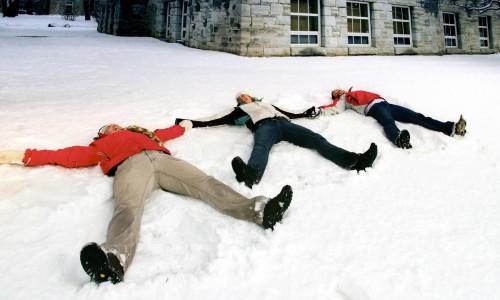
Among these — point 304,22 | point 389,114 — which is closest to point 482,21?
point 304,22

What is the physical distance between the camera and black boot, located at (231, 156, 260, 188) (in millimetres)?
2504

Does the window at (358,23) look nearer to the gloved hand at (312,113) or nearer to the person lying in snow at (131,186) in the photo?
the gloved hand at (312,113)

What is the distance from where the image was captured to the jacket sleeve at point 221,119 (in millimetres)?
3682

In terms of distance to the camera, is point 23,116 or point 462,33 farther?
point 462,33

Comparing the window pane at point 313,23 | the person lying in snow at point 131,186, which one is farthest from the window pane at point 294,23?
the person lying in snow at point 131,186

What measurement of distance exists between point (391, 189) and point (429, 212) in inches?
14.8

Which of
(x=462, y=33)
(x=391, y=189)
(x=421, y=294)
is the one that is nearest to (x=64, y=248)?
(x=421, y=294)

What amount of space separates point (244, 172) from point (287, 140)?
1.05 meters

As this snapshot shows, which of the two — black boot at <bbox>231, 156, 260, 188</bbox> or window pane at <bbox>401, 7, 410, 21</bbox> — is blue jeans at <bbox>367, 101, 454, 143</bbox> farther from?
window pane at <bbox>401, 7, 410, 21</bbox>

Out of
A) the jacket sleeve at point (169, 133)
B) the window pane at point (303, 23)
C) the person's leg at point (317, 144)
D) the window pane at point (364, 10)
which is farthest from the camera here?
the window pane at point (364, 10)

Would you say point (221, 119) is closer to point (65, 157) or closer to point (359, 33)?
point (65, 157)

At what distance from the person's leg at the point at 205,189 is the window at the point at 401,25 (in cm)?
1187

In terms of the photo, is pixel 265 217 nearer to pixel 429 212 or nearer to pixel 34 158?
pixel 429 212

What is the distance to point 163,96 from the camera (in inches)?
192
